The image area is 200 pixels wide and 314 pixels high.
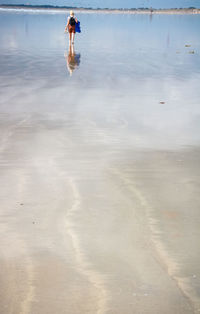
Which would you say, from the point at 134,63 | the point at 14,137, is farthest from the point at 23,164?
the point at 134,63

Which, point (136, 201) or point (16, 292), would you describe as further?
point (136, 201)

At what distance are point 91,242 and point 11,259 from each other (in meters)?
0.61

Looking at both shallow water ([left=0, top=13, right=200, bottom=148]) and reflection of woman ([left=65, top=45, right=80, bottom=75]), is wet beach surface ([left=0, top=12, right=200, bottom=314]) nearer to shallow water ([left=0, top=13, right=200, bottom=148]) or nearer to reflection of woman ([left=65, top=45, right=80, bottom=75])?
shallow water ([left=0, top=13, right=200, bottom=148])

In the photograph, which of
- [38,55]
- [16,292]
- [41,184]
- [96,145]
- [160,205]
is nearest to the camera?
[16,292]

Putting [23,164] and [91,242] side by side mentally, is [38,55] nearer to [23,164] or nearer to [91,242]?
[23,164]

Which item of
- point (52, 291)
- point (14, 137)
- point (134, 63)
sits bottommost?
point (52, 291)

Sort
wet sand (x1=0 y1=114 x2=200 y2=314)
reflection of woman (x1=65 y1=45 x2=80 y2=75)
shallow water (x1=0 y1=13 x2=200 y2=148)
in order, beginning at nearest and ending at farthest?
wet sand (x1=0 y1=114 x2=200 y2=314), shallow water (x1=0 y1=13 x2=200 y2=148), reflection of woman (x1=65 y1=45 x2=80 y2=75)

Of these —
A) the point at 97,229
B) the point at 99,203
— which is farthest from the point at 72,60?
the point at 97,229

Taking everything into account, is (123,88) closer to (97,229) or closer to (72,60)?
(72,60)

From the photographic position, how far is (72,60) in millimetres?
13117

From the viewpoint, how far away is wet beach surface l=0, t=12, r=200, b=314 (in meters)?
2.32

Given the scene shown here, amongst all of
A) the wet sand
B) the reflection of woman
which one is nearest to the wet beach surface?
the wet sand

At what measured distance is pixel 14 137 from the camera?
502 cm

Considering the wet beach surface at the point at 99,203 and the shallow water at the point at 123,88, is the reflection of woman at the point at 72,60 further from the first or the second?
the wet beach surface at the point at 99,203
